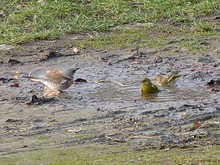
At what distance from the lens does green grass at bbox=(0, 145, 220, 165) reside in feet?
26.0

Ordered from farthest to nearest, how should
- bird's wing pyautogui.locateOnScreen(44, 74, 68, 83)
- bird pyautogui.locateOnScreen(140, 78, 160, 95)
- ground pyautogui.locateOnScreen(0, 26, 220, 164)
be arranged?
bird's wing pyautogui.locateOnScreen(44, 74, 68, 83) → bird pyautogui.locateOnScreen(140, 78, 160, 95) → ground pyautogui.locateOnScreen(0, 26, 220, 164)

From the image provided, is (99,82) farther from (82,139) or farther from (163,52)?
(82,139)

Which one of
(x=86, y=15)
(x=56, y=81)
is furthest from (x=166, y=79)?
(x=86, y=15)

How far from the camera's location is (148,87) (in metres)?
11.0

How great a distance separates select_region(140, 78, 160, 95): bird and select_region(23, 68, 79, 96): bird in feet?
3.34

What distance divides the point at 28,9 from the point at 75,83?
3.57 metres

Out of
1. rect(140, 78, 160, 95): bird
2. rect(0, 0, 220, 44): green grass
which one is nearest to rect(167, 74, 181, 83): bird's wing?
rect(140, 78, 160, 95): bird

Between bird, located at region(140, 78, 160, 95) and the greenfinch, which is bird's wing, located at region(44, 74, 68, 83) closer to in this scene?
bird, located at region(140, 78, 160, 95)

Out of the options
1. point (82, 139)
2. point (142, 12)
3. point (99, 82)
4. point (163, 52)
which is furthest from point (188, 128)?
point (142, 12)

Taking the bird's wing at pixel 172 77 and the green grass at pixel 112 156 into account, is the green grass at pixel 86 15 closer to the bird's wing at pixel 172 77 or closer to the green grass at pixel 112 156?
the bird's wing at pixel 172 77

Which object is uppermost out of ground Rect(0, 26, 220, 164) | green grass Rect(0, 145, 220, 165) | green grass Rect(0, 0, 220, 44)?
green grass Rect(0, 0, 220, 44)

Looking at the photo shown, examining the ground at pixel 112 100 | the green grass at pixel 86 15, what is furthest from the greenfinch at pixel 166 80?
the green grass at pixel 86 15

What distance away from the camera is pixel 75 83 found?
1198 centimetres

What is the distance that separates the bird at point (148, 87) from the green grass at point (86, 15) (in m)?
3.29
